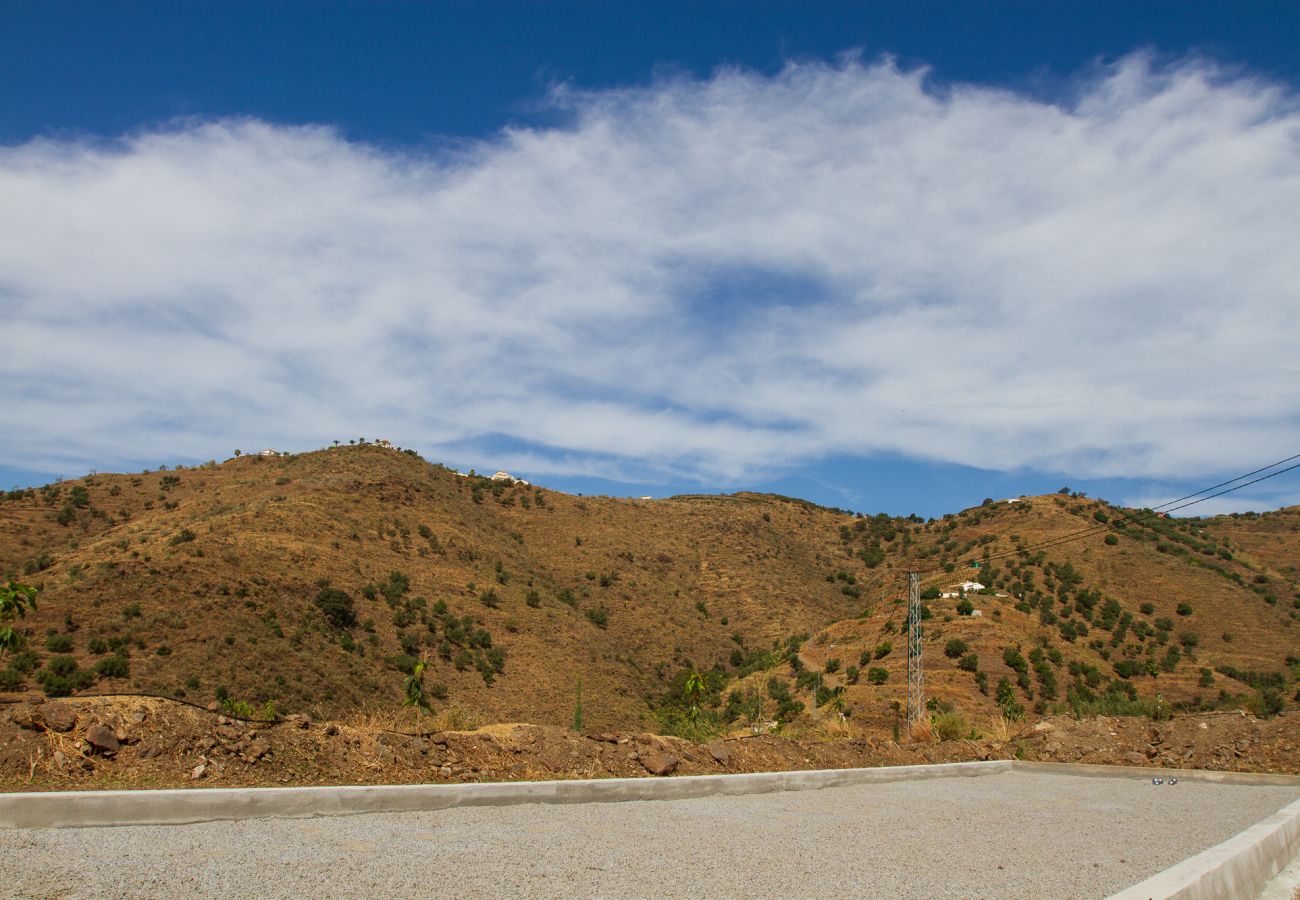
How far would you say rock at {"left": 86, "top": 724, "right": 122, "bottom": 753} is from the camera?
8766 mm

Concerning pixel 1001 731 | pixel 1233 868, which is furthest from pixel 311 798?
pixel 1001 731

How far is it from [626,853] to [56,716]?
6.18 m

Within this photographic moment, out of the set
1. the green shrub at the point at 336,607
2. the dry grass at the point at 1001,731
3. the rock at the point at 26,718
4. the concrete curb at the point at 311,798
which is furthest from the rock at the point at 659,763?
the green shrub at the point at 336,607

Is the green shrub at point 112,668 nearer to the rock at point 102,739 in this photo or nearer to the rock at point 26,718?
the rock at point 26,718

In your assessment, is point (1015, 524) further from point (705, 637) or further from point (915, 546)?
point (705, 637)

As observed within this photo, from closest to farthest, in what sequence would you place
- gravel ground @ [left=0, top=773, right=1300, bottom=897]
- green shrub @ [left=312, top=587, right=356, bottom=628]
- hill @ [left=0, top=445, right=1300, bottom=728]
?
gravel ground @ [left=0, top=773, right=1300, bottom=897]
hill @ [left=0, top=445, right=1300, bottom=728]
green shrub @ [left=312, top=587, right=356, bottom=628]

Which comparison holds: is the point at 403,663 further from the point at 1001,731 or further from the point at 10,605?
the point at 1001,731

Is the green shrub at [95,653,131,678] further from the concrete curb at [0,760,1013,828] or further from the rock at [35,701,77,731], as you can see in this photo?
the concrete curb at [0,760,1013,828]

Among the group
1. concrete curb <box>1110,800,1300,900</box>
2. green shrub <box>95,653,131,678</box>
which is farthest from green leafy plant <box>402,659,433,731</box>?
green shrub <box>95,653,131,678</box>

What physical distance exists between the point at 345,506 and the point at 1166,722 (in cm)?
4901

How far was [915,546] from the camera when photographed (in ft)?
271

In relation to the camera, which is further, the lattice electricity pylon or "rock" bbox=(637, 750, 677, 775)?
A: the lattice electricity pylon

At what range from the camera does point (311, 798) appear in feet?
26.2

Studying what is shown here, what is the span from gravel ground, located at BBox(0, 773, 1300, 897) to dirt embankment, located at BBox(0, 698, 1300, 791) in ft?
4.64
